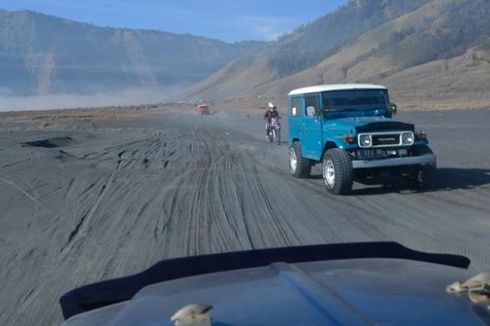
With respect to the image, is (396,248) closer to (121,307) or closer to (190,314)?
(121,307)

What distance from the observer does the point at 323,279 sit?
322cm

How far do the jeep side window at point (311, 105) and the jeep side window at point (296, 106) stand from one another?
1.66ft

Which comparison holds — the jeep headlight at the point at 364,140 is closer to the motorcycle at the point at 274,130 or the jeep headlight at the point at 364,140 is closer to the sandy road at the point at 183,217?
the sandy road at the point at 183,217

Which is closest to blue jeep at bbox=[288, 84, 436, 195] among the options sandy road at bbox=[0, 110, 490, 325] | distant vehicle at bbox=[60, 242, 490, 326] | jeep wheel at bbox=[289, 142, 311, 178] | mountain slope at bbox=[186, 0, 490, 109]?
jeep wheel at bbox=[289, 142, 311, 178]

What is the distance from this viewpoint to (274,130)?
1231 inches

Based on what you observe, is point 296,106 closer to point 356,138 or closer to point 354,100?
point 354,100

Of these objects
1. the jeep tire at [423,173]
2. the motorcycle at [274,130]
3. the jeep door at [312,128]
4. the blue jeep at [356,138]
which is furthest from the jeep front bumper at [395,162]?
the motorcycle at [274,130]

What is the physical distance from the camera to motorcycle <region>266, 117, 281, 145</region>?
102 feet

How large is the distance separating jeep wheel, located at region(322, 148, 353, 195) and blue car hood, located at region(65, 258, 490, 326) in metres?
10.5

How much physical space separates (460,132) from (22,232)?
973 inches

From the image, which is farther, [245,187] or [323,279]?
[245,187]

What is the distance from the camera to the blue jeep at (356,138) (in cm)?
1445

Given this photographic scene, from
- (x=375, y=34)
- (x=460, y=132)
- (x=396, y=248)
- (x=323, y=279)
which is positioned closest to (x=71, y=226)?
(x=396, y=248)

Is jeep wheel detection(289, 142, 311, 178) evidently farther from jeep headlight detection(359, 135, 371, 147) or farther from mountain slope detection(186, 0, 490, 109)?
mountain slope detection(186, 0, 490, 109)
